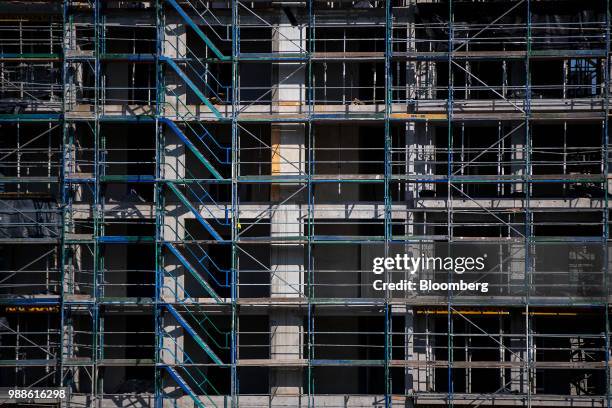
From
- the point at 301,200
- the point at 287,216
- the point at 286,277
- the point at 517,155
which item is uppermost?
the point at 517,155

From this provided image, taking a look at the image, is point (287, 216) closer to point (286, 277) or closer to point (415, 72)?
point (286, 277)

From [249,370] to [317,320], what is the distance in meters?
2.47

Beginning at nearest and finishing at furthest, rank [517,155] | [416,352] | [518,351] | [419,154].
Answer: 1. [518,351]
2. [416,352]
3. [419,154]
4. [517,155]

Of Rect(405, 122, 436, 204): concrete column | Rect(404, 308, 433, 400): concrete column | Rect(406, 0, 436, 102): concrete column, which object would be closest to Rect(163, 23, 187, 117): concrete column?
Rect(406, 0, 436, 102): concrete column

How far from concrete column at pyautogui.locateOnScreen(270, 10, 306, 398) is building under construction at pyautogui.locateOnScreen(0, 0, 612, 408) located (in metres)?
0.06

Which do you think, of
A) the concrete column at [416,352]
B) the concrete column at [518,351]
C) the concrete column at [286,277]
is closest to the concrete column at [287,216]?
the concrete column at [286,277]

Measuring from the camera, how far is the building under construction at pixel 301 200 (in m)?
23.5

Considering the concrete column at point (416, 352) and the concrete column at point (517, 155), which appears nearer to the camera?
the concrete column at point (416, 352)

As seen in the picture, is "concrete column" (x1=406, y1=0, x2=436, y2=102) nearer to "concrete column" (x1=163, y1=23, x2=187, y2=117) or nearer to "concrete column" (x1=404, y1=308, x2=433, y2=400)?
"concrete column" (x1=404, y1=308, x2=433, y2=400)

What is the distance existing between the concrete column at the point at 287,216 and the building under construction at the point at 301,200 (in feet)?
0.20

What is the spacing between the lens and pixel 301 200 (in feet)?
79.5

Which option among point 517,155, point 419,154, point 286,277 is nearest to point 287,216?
point 286,277

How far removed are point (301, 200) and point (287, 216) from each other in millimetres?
592

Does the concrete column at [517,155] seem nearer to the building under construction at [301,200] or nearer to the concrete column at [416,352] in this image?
the building under construction at [301,200]
